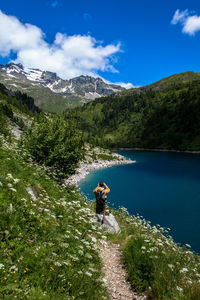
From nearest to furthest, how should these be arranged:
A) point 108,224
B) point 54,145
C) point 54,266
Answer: point 54,266 < point 108,224 < point 54,145

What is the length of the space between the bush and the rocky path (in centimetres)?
1091

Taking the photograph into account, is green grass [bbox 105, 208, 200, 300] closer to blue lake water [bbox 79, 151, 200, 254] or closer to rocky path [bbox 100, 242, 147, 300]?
rocky path [bbox 100, 242, 147, 300]

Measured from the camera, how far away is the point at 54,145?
20016mm

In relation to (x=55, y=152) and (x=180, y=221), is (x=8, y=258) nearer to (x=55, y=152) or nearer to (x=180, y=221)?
(x=55, y=152)

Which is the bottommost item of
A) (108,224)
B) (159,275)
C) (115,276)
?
(108,224)

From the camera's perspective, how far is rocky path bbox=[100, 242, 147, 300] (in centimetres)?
679

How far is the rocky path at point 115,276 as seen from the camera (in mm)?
6793

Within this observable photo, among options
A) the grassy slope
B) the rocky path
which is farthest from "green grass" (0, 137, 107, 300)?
the rocky path

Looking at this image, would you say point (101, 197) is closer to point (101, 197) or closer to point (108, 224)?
point (101, 197)

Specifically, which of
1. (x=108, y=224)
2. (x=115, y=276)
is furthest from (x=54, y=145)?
(x=115, y=276)

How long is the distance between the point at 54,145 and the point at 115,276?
14.6 meters

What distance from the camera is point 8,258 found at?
4.54m

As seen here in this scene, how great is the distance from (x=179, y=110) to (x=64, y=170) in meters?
197

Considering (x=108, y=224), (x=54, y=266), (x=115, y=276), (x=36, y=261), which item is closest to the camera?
(x=36, y=261)
